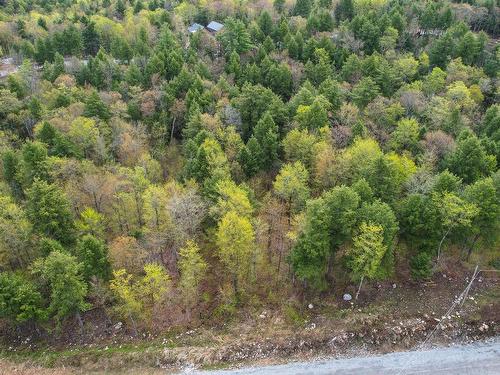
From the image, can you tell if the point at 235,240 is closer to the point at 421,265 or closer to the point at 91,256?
the point at 91,256

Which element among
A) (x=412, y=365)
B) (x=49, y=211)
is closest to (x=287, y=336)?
(x=412, y=365)

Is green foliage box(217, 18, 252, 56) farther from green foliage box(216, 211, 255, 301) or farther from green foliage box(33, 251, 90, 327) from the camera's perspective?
green foliage box(33, 251, 90, 327)

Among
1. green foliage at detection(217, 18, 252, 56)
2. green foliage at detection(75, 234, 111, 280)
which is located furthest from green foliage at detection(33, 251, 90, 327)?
green foliage at detection(217, 18, 252, 56)

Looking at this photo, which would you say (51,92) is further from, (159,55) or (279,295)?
(279,295)

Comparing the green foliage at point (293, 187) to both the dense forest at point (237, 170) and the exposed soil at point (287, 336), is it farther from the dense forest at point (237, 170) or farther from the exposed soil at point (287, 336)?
the exposed soil at point (287, 336)

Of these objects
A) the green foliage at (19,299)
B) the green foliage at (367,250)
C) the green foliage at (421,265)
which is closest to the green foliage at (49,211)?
the green foliage at (19,299)

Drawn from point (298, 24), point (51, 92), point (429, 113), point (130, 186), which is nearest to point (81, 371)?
point (130, 186)
